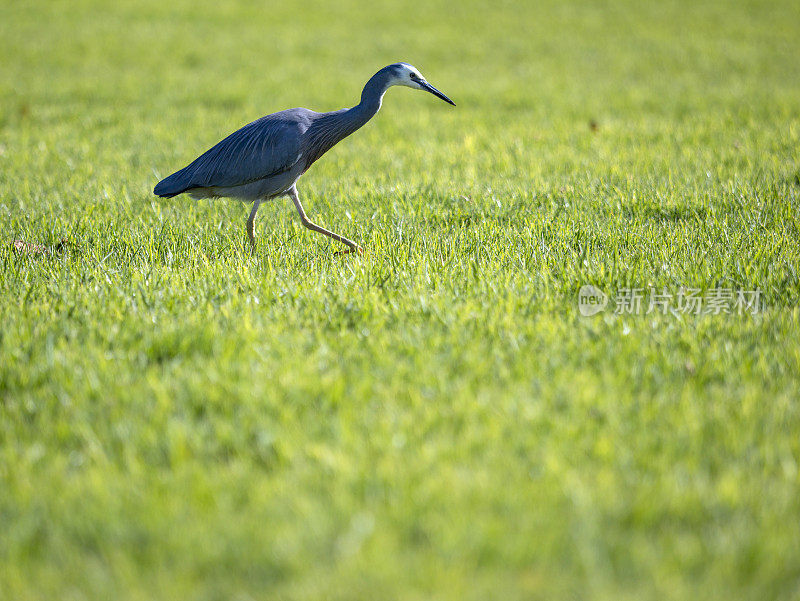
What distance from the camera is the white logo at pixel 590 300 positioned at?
4176mm

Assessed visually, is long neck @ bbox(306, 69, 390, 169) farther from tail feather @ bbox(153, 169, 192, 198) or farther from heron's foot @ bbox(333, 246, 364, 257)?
tail feather @ bbox(153, 169, 192, 198)

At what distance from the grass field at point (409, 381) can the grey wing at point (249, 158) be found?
44 centimetres

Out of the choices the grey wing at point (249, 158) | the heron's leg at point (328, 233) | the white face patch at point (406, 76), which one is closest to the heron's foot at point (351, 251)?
the heron's leg at point (328, 233)

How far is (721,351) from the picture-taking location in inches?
143

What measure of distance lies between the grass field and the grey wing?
0.44 metres

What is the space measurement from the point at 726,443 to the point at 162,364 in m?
2.60

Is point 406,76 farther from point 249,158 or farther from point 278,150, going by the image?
point 249,158

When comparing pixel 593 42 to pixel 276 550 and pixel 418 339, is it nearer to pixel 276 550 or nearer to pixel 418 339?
pixel 418 339

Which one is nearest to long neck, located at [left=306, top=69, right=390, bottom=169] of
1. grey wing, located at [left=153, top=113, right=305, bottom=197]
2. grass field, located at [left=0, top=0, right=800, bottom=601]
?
grey wing, located at [left=153, top=113, right=305, bottom=197]

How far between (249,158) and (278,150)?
9.4 inches

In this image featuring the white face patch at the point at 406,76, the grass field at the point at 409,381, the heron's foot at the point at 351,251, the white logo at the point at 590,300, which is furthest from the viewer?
the white face patch at the point at 406,76

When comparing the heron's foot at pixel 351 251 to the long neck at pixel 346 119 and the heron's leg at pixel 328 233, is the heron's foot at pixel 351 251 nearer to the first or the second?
the heron's leg at pixel 328 233

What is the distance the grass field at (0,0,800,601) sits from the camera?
7.71ft

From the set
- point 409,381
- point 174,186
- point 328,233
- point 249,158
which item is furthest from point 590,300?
point 174,186
